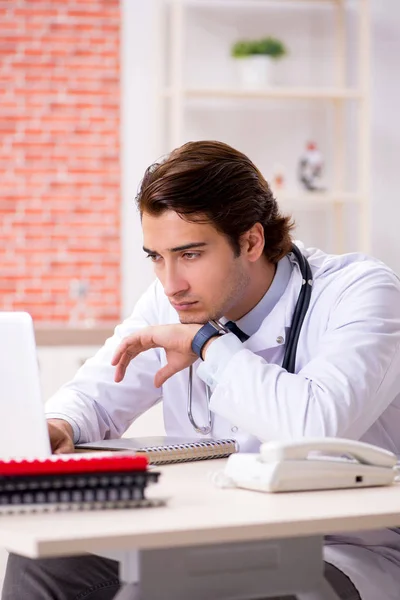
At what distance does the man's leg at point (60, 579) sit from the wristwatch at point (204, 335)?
1.29 ft

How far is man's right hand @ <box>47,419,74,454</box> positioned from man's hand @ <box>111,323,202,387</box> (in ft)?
0.53

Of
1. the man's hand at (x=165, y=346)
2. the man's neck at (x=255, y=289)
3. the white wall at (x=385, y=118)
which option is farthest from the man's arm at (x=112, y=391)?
the white wall at (x=385, y=118)

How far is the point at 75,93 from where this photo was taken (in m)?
5.32

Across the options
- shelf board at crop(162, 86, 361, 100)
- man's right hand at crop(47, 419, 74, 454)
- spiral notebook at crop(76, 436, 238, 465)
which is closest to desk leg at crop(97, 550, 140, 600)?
spiral notebook at crop(76, 436, 238, 465)

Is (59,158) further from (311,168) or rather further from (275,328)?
(275,328)

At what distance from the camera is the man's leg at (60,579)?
5.43 feet

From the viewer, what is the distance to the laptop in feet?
4.88

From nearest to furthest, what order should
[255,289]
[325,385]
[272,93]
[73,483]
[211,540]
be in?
1. [211,540]
2. [73,483]
3. [325,385]
4. [255,289]
5. [272,93]

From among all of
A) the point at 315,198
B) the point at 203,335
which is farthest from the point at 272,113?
the point at 203,335

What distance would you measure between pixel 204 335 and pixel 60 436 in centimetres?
31

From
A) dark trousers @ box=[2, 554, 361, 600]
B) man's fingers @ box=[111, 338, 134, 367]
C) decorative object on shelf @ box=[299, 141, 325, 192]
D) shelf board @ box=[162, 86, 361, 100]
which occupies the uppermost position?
shelf board @ box=[162, 86, 361, 100]

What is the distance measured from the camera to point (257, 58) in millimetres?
4773

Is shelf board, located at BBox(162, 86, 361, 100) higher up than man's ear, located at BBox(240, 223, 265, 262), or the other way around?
shelf board, located at BBox(162, 86, 361, 100)

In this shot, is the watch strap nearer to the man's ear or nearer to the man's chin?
the man's chin
